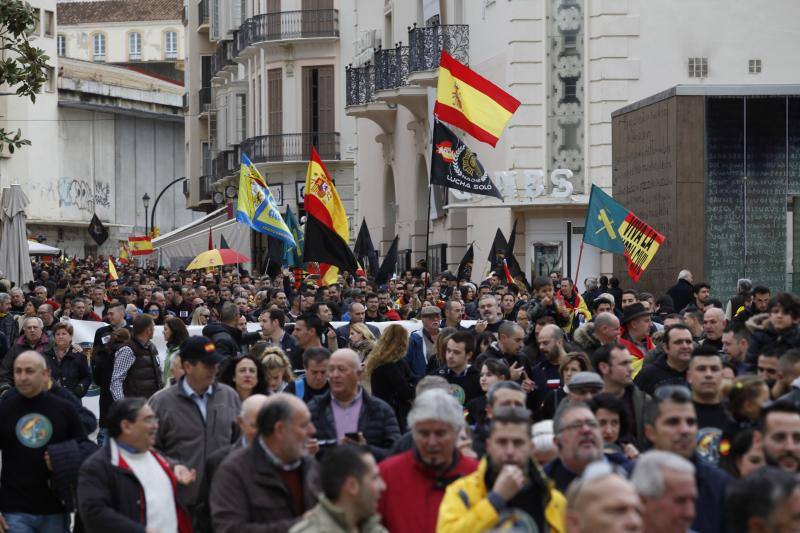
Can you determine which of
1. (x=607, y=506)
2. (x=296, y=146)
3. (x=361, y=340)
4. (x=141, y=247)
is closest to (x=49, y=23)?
(x=296, y=146)

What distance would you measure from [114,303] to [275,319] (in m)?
3.29


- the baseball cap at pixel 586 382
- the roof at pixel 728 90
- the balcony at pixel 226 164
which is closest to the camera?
the baseball cap at pixel 586 382

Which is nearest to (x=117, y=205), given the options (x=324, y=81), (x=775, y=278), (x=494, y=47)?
(x=324, y=81)

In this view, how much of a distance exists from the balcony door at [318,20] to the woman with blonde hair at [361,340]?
3899 cm

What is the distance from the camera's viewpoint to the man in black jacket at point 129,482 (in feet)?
26.8

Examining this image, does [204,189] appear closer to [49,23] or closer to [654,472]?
[49,23]

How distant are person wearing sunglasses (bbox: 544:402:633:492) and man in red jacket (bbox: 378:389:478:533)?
0.38 metres

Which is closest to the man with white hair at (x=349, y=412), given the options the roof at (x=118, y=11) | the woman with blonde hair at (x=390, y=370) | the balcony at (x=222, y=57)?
the woman with blonde hair at (x=390, y=370)

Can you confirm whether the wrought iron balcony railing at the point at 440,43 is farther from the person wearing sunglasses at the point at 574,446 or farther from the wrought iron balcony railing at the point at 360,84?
the person wearing sunglasses at the point at 574,446

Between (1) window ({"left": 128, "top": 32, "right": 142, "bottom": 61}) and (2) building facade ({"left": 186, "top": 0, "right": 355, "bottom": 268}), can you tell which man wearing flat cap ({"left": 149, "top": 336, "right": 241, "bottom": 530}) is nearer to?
(2) building facade ({"left": 186, "top": 0, "right": 355, "bottom": 268})

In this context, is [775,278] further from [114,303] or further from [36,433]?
[36,433]

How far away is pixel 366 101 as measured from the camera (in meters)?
42.6

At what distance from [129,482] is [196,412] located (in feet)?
4.58

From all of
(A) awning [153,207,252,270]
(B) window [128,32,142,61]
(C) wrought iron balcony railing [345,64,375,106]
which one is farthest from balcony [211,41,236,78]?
(B) window [128,32,142,61]
